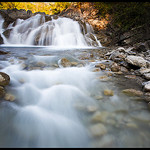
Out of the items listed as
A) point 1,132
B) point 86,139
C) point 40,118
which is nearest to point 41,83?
point 40,118

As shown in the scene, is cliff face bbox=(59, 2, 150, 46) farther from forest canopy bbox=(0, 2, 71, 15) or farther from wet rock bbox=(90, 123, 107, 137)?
wet rock bbox=(90, 123, 107, 137)

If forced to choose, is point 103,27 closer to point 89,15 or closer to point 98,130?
point 89,15

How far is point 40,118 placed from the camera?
157 centimetres

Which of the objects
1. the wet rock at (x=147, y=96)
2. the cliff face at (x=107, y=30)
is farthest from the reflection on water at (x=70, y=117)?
the cliff face at (x=107, y=30)

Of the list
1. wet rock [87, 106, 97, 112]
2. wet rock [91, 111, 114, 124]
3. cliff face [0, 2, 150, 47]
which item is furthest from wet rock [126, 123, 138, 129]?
cliff face [0, 2, 150, 47]

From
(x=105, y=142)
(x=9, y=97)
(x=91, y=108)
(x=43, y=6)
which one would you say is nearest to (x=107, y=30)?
(x=91, y=108)

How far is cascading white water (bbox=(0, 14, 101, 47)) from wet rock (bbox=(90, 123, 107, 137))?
9145 mm

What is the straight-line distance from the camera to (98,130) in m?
1.30

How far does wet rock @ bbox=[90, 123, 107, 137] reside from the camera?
1261 millimetres

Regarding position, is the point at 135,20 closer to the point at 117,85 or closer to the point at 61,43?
the point at 61,43

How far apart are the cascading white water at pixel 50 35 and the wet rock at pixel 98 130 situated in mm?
9145

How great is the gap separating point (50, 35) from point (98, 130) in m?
9.99

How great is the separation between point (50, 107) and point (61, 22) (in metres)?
12.3

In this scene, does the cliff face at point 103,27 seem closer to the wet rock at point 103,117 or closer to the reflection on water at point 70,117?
the reflection on water at point 70,117
